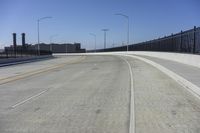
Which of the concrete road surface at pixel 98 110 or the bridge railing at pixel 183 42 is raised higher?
the bridge railing at pixel 183 42

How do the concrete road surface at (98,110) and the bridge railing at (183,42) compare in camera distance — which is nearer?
the concrete road surface at (98,110)

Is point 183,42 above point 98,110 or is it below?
above

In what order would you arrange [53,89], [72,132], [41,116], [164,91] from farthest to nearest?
[53,89] → [164,91] → [41,116] → [72,132]

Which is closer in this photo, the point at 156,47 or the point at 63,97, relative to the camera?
the point at 63,97

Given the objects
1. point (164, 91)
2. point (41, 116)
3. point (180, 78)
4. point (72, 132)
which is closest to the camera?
point (72, 132)

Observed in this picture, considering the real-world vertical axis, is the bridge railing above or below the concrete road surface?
above

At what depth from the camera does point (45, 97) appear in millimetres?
13109

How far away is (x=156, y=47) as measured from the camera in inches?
1951

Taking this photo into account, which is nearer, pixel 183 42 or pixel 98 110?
pixel 98 110

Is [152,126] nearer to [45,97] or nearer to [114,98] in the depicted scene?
[114,98]

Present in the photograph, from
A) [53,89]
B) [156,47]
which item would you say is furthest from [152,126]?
[156,47]

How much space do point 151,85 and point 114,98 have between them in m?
4.17

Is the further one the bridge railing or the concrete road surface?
the bridge railing

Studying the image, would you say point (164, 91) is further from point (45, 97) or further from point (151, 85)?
point (45, 97)
